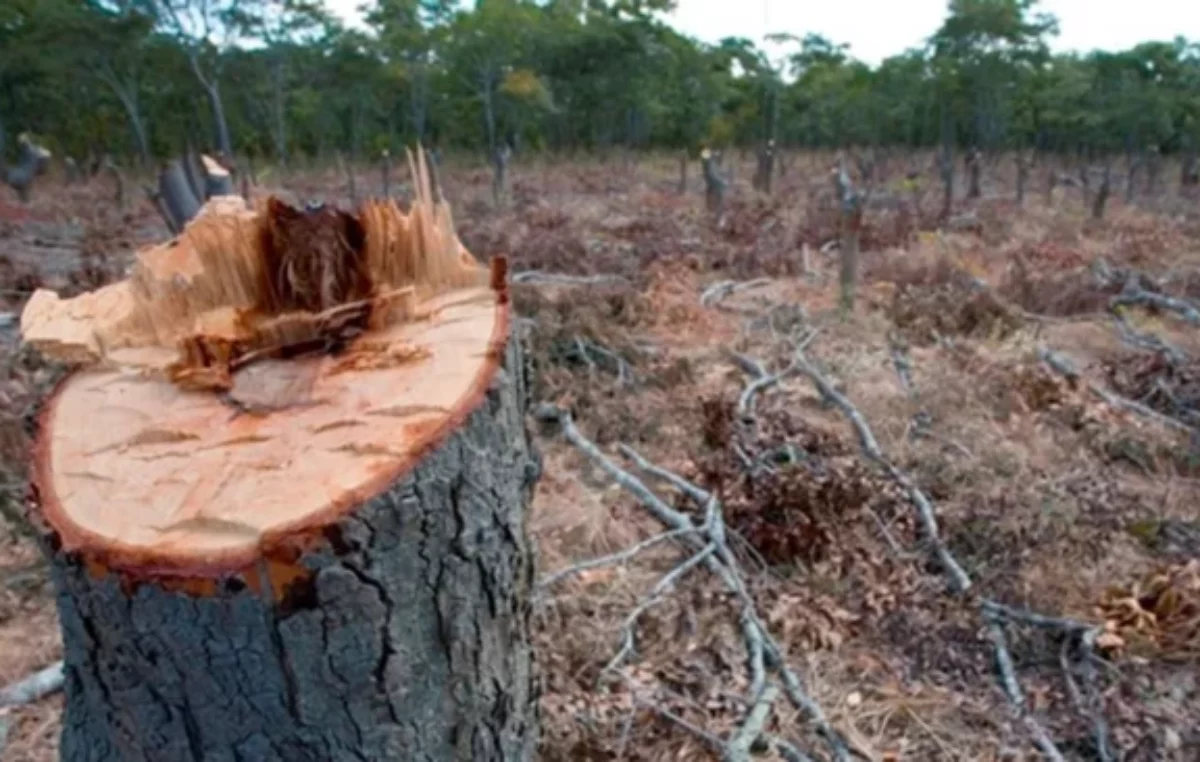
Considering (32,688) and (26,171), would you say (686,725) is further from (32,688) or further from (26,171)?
(26,171)

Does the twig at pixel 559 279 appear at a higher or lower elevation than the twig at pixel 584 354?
higher

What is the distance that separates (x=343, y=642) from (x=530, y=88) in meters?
20.3

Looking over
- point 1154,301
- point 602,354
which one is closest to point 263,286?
point 602,354

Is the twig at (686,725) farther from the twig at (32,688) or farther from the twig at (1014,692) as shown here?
the twig at (32,688)

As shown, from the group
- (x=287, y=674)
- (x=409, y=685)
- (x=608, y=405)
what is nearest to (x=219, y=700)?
(x=287, y=674)

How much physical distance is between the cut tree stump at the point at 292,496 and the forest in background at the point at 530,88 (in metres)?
17.2

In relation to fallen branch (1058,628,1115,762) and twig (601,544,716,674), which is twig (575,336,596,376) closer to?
twig (601,544,716,674)

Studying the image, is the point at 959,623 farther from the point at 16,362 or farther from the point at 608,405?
the point at 16,362

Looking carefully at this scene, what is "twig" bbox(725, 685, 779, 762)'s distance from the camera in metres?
1.69

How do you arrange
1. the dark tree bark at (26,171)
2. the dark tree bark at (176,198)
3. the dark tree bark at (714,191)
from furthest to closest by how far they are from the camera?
the dark tree bark at (26,171) → the dark tree bark at (714,191) → the dark tree bark at (176,198)

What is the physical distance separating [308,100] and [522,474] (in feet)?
77.6

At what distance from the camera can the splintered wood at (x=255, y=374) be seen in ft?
2.44

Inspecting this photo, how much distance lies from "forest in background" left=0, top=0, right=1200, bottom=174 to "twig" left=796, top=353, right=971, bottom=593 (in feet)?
51.3

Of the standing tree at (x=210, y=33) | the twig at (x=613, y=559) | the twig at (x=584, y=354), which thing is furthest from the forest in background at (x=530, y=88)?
the twig at (x=613, y=559)
